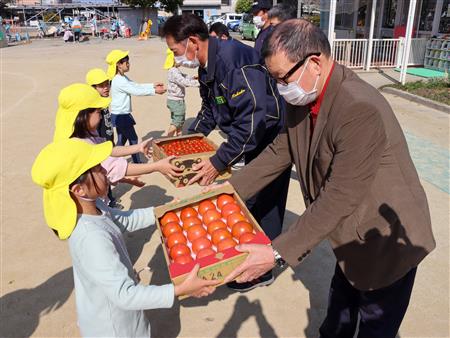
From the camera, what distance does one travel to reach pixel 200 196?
292 cm

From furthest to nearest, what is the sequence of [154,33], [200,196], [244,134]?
[154,33], [244,134], [200,196]

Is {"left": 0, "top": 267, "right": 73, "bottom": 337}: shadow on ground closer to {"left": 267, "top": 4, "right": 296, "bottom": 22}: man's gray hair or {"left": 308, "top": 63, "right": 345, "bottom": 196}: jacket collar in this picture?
{"left": 308, "top": 63, "right": 345, "bottom": 196}: jacket collar

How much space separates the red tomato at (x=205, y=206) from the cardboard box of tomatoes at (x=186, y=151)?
602mm

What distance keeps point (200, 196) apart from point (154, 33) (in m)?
49.6

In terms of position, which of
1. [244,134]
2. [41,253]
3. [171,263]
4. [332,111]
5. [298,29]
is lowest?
[41,253]

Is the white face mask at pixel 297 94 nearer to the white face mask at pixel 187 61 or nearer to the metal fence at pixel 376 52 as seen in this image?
the white face mask at pixel 187 61

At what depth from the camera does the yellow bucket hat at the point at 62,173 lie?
1896 mm

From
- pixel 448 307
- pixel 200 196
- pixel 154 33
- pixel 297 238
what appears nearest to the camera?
pixel 297 238

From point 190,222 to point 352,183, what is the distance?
4.21 ft

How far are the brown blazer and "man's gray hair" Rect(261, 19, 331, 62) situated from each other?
7.3 inches

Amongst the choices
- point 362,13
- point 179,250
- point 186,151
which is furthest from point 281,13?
point 362,13

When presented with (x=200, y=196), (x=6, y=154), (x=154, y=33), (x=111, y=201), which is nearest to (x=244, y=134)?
(x=200, y=196)

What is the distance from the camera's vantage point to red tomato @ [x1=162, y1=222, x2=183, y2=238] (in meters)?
2.68

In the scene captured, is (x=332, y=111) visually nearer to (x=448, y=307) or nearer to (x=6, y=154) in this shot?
(x=448, y=307)
